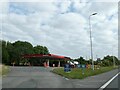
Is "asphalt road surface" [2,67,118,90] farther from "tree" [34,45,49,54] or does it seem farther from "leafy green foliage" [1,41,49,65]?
"tree" [34,45,49,54]

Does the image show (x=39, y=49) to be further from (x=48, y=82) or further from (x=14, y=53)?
(x=48, y=82)

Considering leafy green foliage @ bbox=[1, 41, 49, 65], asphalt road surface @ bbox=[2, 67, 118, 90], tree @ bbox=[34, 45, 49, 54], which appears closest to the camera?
asphalt road surface @ bbox=[2, 67, 118, 90]

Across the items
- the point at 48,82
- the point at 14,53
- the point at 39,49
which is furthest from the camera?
the point at 39,49

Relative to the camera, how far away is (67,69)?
33.0m

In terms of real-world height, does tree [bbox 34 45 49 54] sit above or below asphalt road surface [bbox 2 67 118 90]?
above

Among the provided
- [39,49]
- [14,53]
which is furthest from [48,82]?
[39,49]

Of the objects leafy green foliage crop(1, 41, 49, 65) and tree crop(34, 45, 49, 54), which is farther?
tree crop(34, 45, 49, 54)

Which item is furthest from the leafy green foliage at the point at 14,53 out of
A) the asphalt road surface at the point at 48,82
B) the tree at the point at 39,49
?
the asphalt road surface at the point at 48,82

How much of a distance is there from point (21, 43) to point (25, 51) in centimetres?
1369

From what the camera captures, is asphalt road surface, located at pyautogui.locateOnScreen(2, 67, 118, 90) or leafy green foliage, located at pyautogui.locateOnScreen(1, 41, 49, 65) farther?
leafy green foliage, located at pyautogui.locateOnScreen(1, 41, 49, 65)

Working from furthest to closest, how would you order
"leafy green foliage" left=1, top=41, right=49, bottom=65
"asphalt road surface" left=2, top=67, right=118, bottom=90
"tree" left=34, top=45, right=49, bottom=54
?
"tree" left=34, top=45, right=49, bottom=54, "leafy green foliage" left=1, top=41, right=49, bottom=65, "asphalt road surface" left=2, top=67, right=118, bottom=90

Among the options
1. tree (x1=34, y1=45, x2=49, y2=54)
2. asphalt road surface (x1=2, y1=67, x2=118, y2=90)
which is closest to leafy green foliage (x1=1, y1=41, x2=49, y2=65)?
tree (x1=34, y1=45, x2=49, y2=54)

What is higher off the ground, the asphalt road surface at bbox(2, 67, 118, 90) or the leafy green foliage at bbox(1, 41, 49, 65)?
the leafy green foliage at bbox(1, 41, 49, 65)

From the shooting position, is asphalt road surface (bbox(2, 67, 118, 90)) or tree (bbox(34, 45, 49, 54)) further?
tree (bbox(34, 45, 49, 54))
